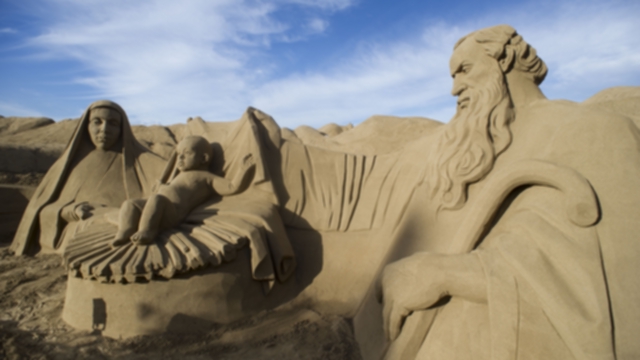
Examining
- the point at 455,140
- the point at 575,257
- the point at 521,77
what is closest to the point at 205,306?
the point at 455,140

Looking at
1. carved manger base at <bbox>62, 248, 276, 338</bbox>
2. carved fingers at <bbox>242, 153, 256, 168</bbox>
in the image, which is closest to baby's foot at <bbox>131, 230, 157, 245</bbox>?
carved manger base at <bbox>62, 248, 276, 338</bbox>

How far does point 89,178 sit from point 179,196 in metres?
1.90

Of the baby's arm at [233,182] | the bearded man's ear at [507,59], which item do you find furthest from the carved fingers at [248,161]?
the bearded man's ear at [507,59]

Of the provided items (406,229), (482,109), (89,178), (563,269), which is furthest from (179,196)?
(563,269)

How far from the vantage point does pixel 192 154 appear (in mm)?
3299

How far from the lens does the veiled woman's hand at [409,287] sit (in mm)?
1764

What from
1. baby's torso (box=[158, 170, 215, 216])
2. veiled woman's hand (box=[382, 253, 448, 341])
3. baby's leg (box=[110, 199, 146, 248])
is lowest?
veiled woman's hand (box=[382, 253, 448, 341])

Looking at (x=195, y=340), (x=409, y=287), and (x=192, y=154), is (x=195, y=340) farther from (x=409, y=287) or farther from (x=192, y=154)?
(x=409, y=287)

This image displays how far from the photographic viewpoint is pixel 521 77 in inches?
87.6

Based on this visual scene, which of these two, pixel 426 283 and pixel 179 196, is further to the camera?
pixel 179 196

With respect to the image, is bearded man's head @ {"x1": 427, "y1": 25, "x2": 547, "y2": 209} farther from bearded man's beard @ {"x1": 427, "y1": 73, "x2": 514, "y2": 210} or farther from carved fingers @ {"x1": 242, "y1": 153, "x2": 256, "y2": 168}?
carved fingers @ {"x1": 242, "y1": 153, "x2": 256, "y2": 168}

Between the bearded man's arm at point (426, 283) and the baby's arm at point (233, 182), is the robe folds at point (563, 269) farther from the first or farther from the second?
the baby's arm at point (233, 182)

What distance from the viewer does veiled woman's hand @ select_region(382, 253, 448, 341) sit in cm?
176

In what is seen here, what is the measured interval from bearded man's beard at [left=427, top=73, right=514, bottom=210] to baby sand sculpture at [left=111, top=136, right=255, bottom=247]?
1.60m
